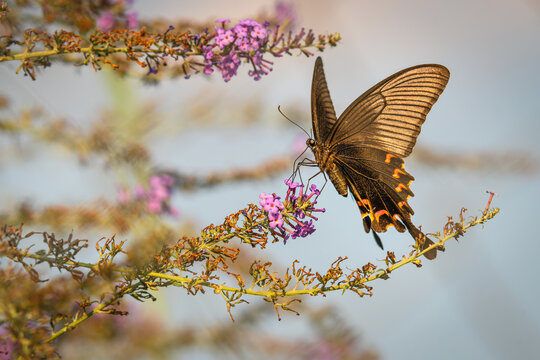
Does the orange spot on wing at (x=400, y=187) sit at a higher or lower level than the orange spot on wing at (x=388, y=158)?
lower

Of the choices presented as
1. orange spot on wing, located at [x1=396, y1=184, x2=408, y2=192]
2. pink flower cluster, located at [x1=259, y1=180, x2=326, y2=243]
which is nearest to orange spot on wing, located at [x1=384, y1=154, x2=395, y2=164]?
orange spot on wing, located at [x1=396, y1=184, x2=408, y2=192]

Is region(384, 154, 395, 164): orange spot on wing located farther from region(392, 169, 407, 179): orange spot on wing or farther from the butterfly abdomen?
the butterfly abdomen

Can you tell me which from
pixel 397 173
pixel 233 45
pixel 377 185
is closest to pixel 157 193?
pixel 377 185

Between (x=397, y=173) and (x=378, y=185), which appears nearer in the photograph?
(x=397, y=173)

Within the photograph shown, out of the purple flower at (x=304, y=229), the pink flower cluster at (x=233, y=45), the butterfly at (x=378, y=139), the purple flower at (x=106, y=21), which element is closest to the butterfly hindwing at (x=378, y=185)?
the butterfly at (x=378, y=139)

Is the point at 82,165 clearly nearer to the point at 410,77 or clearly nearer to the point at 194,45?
the point at 194,45

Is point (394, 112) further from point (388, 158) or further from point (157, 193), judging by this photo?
point (157, 193)

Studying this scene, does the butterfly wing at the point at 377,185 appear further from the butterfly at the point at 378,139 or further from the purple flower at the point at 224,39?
the purple flower at the point at 224,39
